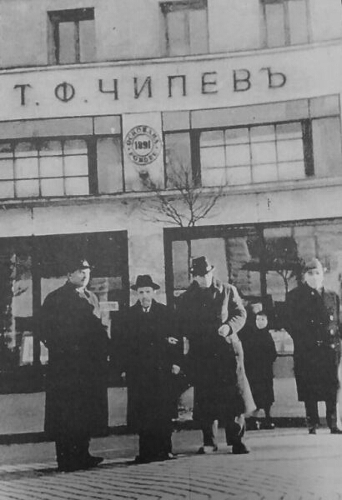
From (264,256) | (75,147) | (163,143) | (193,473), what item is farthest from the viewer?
(75,147)

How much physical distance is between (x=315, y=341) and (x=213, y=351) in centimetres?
71

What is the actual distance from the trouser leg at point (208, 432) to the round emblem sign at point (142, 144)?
184 cm

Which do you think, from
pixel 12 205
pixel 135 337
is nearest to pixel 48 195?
pixel 12 205

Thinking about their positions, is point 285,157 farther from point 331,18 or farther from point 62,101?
point 62,101

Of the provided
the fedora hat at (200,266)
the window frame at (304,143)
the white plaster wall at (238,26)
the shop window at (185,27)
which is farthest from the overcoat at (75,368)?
the white plaster wall at (238,26)

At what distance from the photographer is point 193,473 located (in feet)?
11.6

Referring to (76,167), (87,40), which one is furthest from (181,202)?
(87,40)

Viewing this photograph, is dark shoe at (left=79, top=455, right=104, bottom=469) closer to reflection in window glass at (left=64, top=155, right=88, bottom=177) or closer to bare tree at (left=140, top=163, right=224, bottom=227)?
bare tree at (left=140, top=163, right=224, bottom=227)

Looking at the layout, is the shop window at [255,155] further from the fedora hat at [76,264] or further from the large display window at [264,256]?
the fedora hat at [76,264]

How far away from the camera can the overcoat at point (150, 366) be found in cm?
377

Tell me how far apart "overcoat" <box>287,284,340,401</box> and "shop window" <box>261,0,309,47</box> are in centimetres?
175

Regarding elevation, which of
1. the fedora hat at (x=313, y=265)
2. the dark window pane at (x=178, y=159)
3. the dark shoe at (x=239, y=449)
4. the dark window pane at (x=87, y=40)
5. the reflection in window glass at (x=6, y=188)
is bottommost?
the dark shoe at (x=239, y=449)

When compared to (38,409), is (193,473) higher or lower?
lower

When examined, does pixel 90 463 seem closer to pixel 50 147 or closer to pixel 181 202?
pixel 181 202
